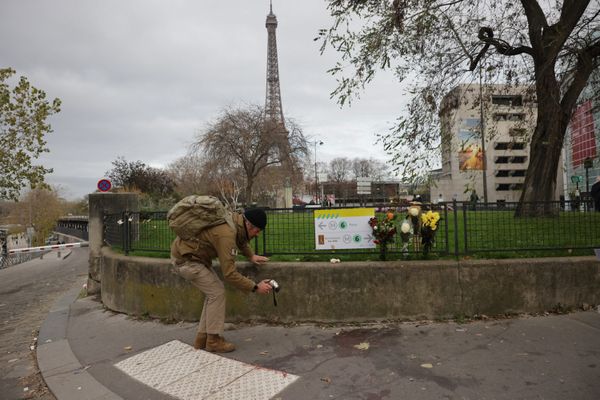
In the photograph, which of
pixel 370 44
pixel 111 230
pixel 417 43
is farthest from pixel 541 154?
pixel 111 230

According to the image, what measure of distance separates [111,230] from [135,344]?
3.83m

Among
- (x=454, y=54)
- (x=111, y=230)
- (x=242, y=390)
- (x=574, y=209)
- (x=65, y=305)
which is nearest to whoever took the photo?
(x=242, y=390)

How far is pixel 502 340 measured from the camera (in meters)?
4.12

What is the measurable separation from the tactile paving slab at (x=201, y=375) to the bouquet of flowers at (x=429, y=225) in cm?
272

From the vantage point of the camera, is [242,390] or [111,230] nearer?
[242,390]

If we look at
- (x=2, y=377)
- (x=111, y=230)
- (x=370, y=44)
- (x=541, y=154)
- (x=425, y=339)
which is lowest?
(x=2, y=377)

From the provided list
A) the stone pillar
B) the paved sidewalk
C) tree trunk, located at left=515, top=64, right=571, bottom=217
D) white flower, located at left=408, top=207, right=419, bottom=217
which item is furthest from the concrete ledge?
the stone pillar

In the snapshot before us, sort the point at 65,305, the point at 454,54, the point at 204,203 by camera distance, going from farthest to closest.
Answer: the point at 454,54 → the point at 65,305 → the point at 204,203

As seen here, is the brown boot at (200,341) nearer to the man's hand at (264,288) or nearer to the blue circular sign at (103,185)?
the man's hand at (264,288)

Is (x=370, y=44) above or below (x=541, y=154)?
above

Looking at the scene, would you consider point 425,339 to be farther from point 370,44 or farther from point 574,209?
point 370,44

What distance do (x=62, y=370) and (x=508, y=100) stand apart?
10.3 m

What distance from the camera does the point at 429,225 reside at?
514 cm

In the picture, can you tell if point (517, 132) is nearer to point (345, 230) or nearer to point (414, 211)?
point (414, 211)
